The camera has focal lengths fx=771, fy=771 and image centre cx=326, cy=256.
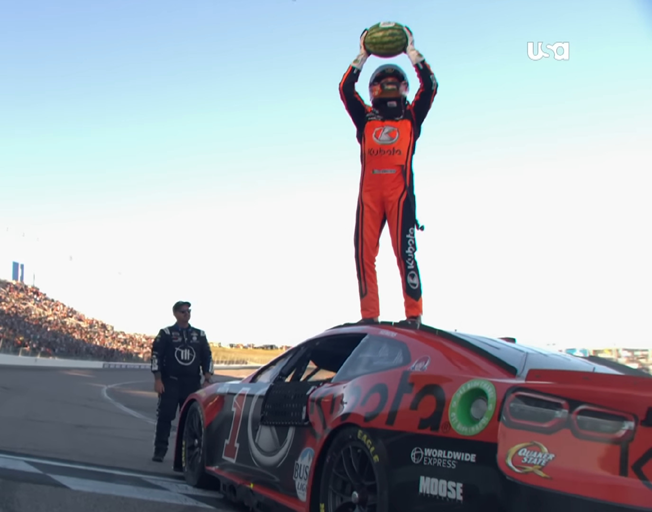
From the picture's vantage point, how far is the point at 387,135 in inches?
242

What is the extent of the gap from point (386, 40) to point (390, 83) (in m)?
0.36

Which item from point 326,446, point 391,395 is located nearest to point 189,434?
point 326,446

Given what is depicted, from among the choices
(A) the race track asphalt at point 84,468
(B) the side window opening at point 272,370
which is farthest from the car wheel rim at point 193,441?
(B) the side window opening at point 272,370

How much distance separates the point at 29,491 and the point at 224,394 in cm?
148

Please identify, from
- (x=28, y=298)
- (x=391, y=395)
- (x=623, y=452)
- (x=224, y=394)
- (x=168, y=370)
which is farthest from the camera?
(x=28, y=298)

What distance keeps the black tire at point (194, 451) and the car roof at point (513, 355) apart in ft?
7.18

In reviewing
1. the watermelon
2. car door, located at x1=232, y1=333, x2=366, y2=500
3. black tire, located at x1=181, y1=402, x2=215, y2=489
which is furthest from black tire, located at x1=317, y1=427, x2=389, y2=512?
the watermelon

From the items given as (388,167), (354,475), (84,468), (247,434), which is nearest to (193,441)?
(84,468)

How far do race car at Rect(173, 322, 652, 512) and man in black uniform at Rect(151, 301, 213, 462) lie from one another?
229cm

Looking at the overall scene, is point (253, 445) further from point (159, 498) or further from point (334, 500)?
point (334, 500)

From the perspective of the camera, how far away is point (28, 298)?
6212cm

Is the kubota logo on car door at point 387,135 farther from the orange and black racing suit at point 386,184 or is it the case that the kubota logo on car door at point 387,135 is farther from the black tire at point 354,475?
the black tire at point 354,475

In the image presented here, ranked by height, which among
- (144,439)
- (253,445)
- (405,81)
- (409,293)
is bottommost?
(144,439)

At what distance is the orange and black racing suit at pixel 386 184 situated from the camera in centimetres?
602
